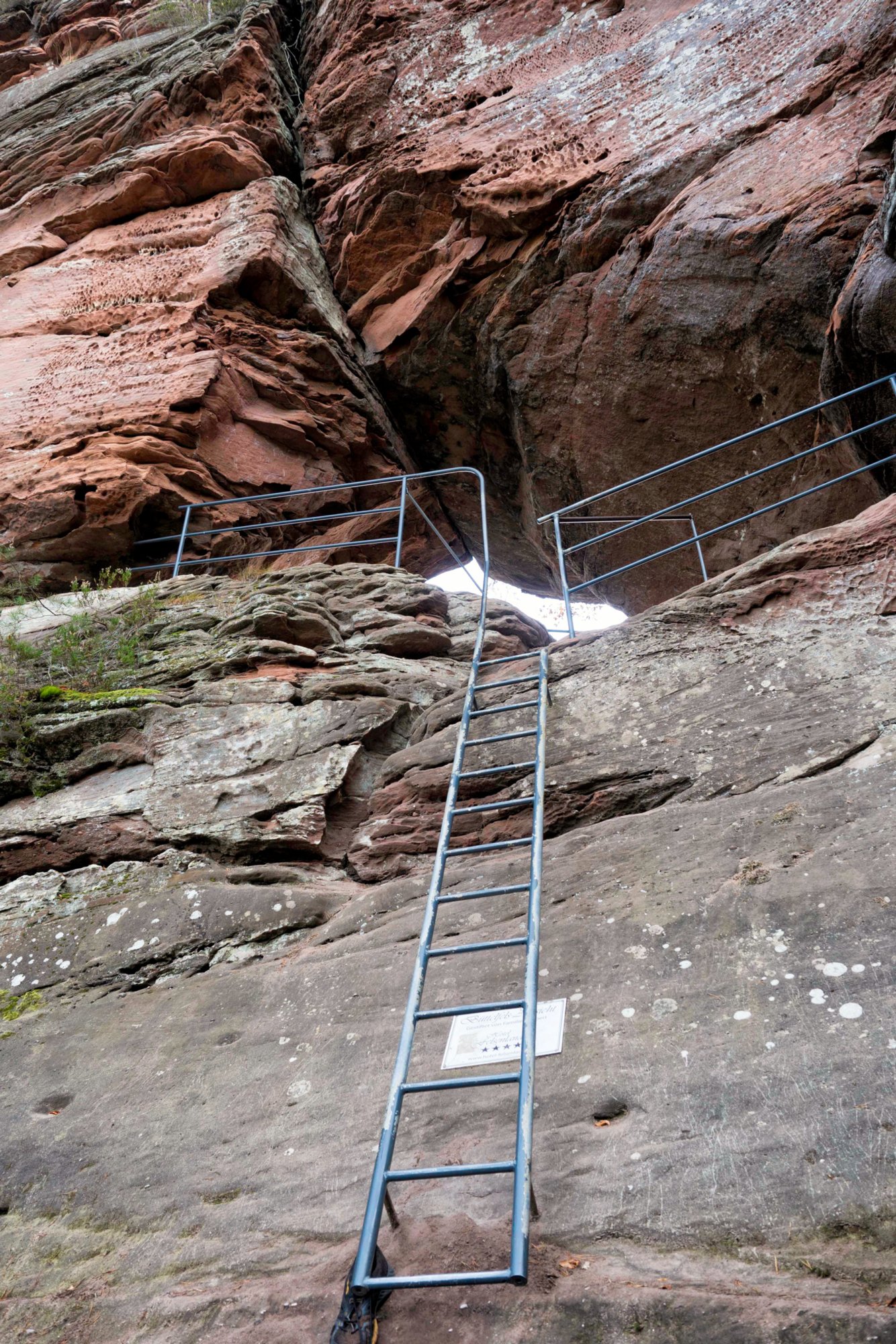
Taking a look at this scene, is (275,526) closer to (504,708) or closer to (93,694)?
(93,694)

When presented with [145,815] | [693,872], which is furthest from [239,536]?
[693,872]

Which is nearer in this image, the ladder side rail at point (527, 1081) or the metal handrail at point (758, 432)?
the ladder side rail at point (527, 1081)

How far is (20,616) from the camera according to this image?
8.16 metres

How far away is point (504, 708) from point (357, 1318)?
3117 millimetres

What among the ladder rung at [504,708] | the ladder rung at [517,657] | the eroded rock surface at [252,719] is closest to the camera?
the ladder rung at [504,708]

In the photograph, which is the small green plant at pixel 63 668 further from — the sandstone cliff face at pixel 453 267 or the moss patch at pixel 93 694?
the sandstone cliff face at pixel 453 267

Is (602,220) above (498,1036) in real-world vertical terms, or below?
above

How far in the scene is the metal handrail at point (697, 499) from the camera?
5.80 m

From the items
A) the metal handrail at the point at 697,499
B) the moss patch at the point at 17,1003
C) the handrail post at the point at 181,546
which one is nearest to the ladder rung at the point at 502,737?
the metal handrail at the point at 697,499

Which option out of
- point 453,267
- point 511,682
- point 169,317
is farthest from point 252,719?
point 169,317

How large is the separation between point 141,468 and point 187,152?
5.77 meters

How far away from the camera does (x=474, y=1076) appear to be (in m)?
3.39

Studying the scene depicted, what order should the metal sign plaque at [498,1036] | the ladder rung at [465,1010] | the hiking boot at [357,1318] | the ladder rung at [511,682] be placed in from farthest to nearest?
the ladder rung at [511,682] → the metal sign plaque at [498,1036] → the ladder rung at [465,1010] → the hiking boot at [357,1318]

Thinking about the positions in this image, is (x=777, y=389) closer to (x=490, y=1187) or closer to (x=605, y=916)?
(x=605, y=916)
